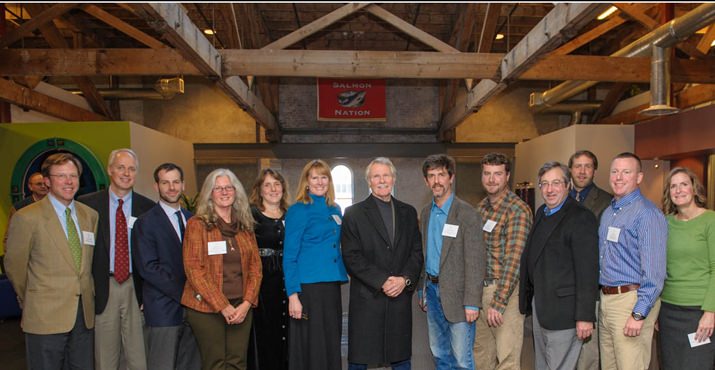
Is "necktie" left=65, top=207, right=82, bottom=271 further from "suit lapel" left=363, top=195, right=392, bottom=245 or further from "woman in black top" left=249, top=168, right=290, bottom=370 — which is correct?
"suit lapel" left=363, top=195, right=392, bottom=245

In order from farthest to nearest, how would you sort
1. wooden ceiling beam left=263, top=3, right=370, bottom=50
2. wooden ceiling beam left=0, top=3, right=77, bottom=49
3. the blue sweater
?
1. wooden ceiling beam left=0, top=3, right=77, bottom=49
2. wooden ceiling beam left=263, top=3, right=370, bottom=50
3. the blue sweater

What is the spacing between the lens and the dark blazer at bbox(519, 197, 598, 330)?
2.65 m

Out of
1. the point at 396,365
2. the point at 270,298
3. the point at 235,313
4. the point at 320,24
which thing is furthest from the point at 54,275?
the point at 320,24

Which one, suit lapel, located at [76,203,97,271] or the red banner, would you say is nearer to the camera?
suit lapel, located at [76,203,97,271]

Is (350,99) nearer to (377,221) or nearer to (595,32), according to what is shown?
(595,32)

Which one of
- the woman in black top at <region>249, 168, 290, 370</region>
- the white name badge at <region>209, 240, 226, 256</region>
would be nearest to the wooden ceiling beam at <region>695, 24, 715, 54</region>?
the woman in black top at <region>249, 168, 290, 370</region>

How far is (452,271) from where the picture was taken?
9.45 ft

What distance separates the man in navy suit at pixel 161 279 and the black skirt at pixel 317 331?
737mm

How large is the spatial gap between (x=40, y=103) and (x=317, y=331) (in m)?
7.40

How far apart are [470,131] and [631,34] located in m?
3.80

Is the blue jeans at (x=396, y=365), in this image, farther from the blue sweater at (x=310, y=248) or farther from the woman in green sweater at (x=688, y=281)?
the woman in green sweater at (x=688, y=281)

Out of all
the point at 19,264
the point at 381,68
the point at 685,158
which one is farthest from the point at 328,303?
the point at 685,158

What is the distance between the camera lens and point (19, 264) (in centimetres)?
270

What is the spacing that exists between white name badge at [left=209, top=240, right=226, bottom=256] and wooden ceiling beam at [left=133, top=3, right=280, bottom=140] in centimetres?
183
